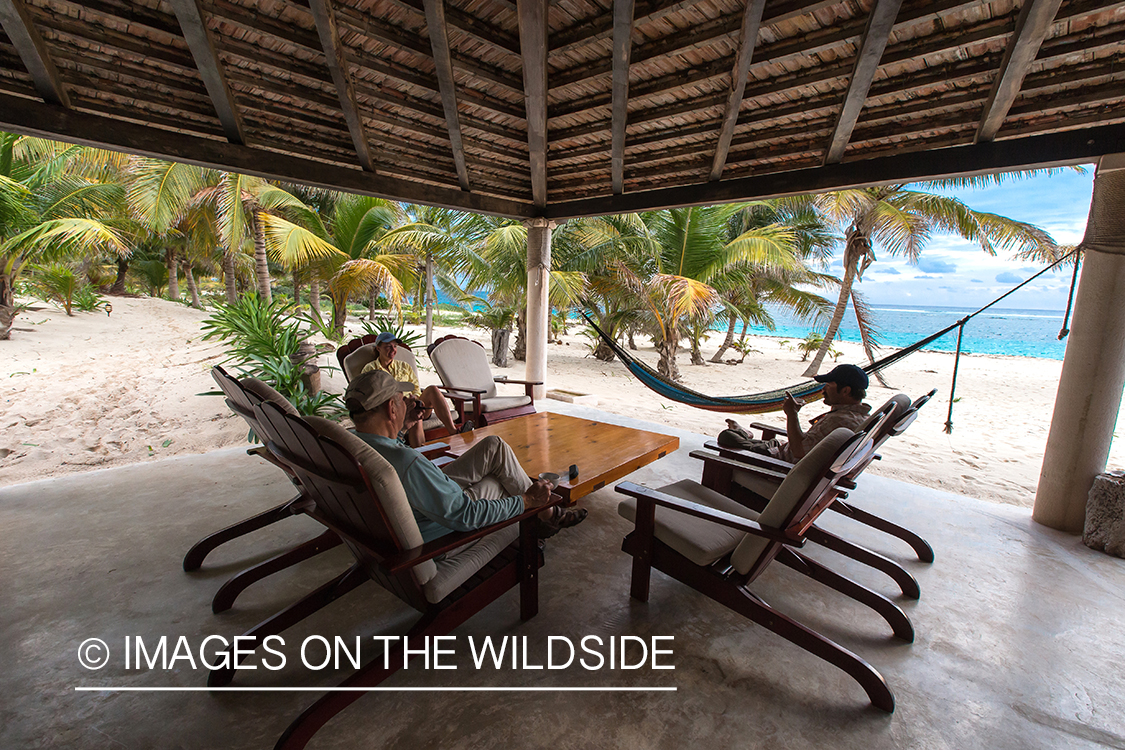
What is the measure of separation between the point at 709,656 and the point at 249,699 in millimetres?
1625

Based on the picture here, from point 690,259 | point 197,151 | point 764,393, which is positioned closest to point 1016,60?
point 764,393

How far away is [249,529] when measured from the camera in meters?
2.31

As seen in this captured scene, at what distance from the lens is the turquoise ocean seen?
2630 centimetres

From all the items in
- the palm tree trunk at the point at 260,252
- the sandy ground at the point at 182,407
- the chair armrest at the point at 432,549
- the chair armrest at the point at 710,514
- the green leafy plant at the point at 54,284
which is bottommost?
the sandy ground at the point at 182,407

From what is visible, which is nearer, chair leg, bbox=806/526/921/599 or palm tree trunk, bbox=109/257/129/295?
chair leg, bbox=806/526/921/599

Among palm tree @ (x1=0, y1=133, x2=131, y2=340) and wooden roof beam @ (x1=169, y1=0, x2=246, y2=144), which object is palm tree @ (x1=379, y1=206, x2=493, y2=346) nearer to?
palm tree @ (x1=0, y1=133, x2=131, y2=340)

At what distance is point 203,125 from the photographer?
10.7 ft

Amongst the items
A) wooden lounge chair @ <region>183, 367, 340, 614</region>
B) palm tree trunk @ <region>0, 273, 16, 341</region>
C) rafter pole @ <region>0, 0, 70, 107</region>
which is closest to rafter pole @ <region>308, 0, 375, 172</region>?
rafter pole @ <region>0, 0, 70, 107</region>

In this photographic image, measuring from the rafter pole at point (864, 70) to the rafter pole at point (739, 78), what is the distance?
61 cm

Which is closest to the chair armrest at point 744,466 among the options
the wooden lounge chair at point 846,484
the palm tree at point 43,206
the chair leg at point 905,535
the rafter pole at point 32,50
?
the wooden lounge chair at point 846,484

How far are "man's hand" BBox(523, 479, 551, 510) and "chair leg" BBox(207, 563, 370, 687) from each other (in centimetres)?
67

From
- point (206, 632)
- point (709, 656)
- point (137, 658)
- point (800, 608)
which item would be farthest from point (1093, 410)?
point (137, 658)

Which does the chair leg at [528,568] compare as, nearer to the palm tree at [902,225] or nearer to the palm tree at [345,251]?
the palm tree at [345,251]

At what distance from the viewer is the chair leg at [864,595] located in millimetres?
1890
